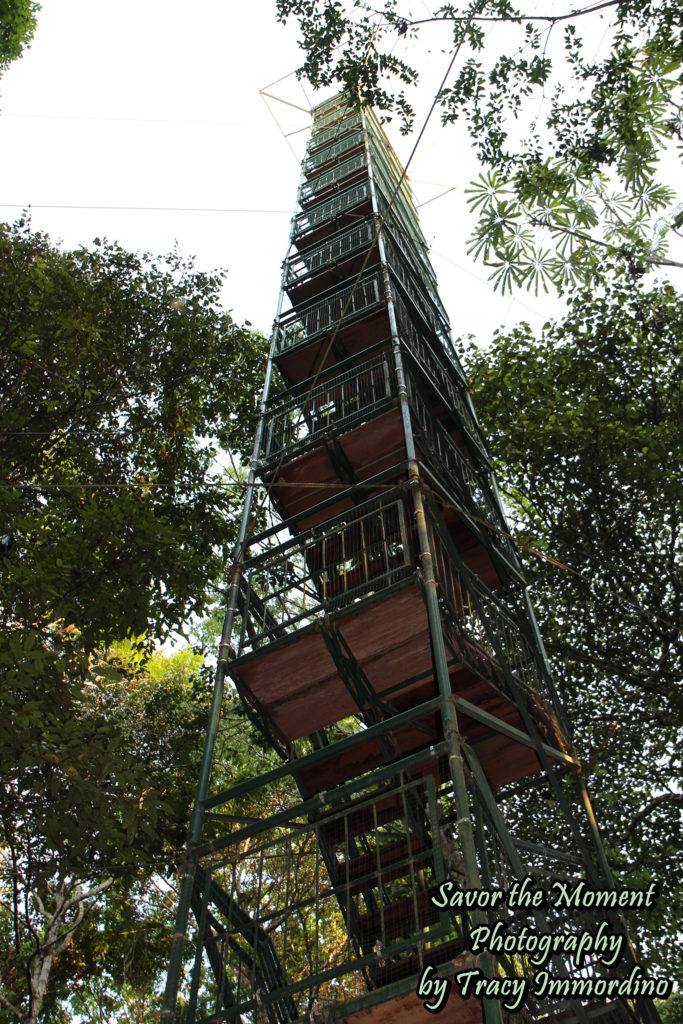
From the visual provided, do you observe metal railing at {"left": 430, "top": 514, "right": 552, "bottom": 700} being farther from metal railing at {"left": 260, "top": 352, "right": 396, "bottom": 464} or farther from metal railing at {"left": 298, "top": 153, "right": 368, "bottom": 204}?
metal railing at {"left": 298, "top": 153, "right": 368, "bottom": 204}

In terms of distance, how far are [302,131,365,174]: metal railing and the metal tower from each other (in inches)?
283

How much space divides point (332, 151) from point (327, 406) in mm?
11154

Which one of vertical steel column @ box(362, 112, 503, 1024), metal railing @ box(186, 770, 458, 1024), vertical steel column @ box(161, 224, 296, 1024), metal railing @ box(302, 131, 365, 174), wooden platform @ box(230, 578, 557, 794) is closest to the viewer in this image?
vertical steel column @ box(362, 112, 503, 1024)

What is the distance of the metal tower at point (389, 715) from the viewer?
518 centimetres

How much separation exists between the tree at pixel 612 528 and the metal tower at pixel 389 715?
3.47ft

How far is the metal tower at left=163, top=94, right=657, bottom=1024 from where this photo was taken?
518cm

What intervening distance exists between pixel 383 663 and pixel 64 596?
3512 millimetres

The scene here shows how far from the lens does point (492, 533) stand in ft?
31.9

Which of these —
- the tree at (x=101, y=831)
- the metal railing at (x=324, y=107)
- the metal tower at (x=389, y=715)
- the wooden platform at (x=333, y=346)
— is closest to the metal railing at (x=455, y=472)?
the metal tower at (x=389, y=715)

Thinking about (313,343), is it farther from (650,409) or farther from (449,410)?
(650,409)

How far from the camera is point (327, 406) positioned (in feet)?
35.2

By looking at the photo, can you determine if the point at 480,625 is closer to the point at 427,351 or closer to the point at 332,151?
the point at 427,351

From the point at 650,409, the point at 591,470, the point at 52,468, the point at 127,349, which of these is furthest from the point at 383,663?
the point at 650,409

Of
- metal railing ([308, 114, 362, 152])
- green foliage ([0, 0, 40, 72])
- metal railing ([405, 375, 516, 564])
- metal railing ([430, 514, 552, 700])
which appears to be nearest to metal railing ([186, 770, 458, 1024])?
metal railing ([430, 514, 552, 700])
